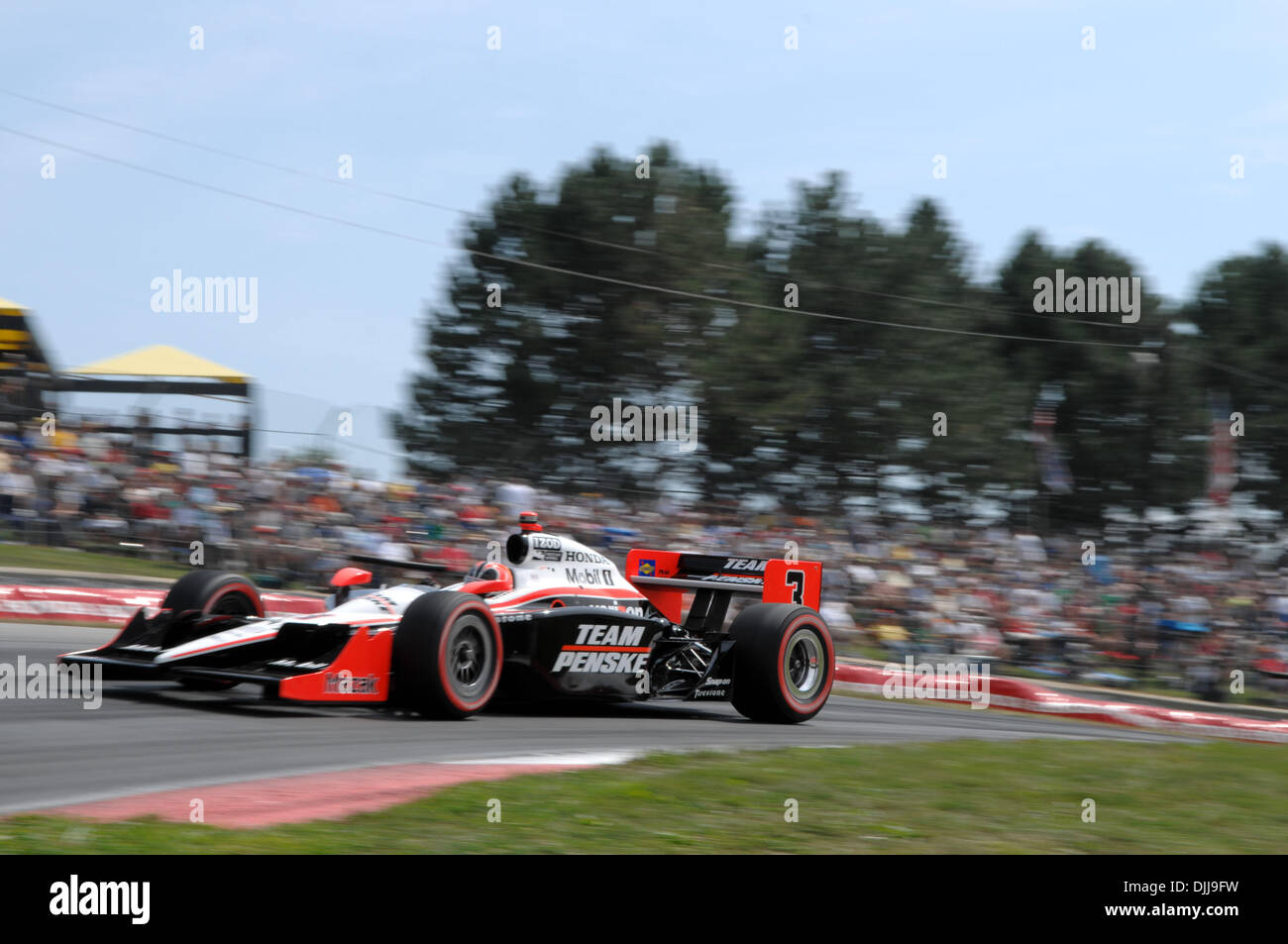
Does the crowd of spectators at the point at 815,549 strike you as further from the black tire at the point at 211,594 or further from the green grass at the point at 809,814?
the green grass at the point at 809,814

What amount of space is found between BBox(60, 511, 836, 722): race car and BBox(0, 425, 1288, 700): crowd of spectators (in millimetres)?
6877

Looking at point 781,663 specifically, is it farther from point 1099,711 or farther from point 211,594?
point 1099,711

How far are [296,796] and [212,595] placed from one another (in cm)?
372

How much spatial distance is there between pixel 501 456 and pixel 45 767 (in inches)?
1154

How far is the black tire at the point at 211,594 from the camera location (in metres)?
9.47

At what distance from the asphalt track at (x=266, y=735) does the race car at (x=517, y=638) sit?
22 cm

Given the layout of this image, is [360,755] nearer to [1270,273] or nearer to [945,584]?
[945,584]

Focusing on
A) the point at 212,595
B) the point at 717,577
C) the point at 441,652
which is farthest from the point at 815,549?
the point at 441,652

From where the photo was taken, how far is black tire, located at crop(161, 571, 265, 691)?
9461mm

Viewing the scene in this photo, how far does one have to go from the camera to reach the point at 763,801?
21.5ft

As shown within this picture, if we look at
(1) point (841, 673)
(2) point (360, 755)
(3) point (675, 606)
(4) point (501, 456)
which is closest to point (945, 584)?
(1) point (841, 673)

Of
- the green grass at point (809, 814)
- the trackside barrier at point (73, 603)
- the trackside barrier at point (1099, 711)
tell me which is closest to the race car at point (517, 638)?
the green grass at point (809, 814)

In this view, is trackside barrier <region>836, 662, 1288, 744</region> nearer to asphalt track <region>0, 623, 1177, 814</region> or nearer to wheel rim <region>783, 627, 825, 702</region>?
asphalt track <region>0, 623, 1177, 814</region>

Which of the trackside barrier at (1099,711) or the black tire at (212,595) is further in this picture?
the trackside barrier at (1099,711)
